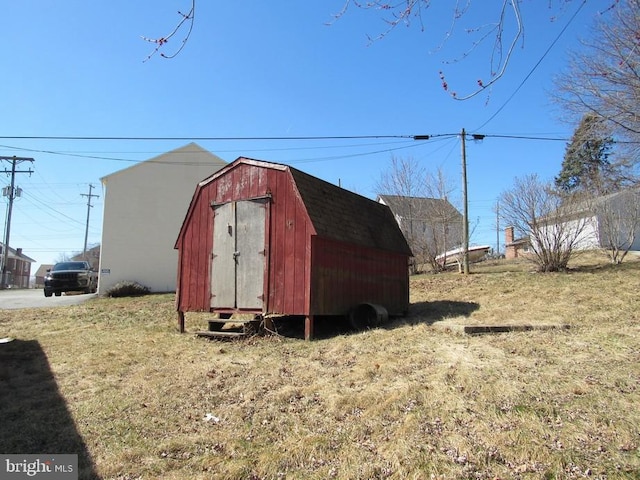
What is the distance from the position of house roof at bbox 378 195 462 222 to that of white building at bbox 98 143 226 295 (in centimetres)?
1041

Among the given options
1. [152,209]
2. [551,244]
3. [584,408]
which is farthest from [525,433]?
[152,209]

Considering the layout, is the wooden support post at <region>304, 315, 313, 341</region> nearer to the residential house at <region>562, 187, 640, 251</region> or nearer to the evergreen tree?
the evergreen tree

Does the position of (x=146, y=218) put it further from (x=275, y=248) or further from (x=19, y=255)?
(x=19, y=255)

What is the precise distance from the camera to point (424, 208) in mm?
22016

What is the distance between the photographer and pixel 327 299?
9.27 metres

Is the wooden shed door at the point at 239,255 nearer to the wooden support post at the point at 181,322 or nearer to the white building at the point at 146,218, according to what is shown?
the wooden support post at the point at 181,322

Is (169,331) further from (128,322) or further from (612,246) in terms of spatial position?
(612,246)

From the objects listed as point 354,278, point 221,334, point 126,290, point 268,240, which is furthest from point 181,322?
point 126,290

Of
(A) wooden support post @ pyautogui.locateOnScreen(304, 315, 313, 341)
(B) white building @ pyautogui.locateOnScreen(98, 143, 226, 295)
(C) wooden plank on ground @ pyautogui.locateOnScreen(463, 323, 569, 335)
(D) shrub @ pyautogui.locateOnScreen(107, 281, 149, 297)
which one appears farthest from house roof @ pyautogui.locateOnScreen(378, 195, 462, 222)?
(A) wooden support post @ pyautogui.locateOnScreen(304, 315, 313, 341)

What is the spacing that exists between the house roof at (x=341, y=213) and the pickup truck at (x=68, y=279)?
14.6 metres

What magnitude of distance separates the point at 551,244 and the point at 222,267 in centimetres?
1126

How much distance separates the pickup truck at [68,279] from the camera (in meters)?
21.9

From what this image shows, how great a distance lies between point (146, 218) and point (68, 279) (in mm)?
5002

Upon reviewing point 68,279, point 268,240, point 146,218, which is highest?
point 146,218
